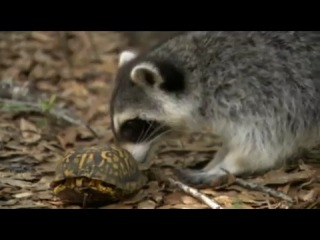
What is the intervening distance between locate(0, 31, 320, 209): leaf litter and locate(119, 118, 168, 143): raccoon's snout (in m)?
0.22

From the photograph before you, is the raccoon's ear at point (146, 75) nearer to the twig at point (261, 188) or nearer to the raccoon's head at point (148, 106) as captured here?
the raccoon's head at point (148, 106)

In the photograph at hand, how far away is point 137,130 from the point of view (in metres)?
5.28

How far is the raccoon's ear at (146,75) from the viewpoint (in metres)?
5.20

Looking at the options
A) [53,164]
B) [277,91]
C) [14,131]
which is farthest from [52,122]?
[277,91]

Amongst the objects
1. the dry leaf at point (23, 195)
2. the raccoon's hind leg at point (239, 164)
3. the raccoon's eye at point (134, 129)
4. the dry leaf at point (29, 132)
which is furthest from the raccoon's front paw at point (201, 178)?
the dry leaf at point (29, 132)

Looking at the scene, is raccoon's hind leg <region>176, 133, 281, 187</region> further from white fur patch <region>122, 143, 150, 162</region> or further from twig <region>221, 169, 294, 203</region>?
white fur patch <region>122, 143, 150, 162</region>

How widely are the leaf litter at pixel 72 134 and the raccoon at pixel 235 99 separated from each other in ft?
0.60

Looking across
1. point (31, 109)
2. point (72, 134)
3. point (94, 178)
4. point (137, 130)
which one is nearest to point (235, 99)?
point (137, 130)

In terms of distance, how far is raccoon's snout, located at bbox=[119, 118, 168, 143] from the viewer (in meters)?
5.27

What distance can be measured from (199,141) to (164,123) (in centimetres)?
64

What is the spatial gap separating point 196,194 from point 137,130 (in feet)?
2.39

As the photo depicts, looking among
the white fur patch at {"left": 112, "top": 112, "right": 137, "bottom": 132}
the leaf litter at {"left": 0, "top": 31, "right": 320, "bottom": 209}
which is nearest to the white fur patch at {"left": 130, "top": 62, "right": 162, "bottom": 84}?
the white fur patch at {"left": 112, "top": 112, "right": 137, "bottom": 132}

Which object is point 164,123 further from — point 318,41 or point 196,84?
point 318,41

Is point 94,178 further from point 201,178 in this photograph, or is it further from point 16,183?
point 201,178
